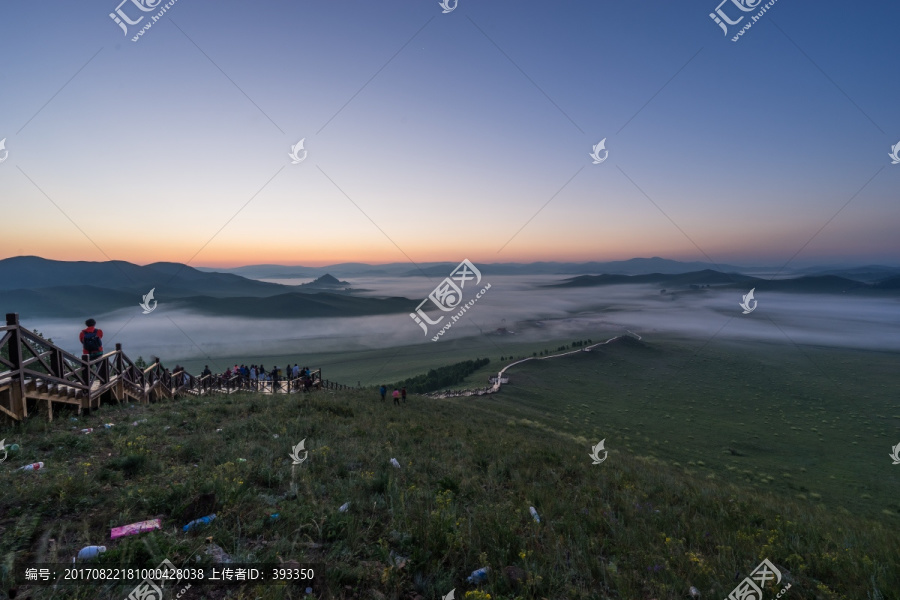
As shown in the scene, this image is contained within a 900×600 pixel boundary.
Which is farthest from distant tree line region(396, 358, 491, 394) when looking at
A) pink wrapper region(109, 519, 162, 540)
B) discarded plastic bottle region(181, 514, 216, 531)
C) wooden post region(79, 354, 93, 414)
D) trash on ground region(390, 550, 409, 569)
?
trash on ground region(390, 550, 409, 569)

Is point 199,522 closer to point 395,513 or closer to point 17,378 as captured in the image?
point 395,513

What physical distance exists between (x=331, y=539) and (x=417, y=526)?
133 centimetres

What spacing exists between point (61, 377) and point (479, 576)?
1399cm

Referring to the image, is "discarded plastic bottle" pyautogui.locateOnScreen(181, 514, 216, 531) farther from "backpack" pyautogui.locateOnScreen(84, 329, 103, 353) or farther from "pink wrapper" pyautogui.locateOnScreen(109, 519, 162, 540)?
"backpack" pyautogui.locateOnScreen(84, 329, 103, 353)

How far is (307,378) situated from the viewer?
2605cm

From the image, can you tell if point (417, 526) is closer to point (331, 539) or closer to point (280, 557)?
point (331, 539)

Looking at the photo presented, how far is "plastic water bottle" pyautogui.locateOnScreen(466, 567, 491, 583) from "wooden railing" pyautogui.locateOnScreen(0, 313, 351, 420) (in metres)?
12.4

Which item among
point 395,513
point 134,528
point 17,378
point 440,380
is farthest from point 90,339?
point 440,380

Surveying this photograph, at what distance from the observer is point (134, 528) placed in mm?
5180

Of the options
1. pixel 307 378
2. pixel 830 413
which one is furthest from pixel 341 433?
pixel 830 413

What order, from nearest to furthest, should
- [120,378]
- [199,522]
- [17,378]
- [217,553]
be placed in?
1. [217,553]
2. [199,522]
3. [17,378]
4. [120,378]

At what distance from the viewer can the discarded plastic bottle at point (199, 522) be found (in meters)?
5.30

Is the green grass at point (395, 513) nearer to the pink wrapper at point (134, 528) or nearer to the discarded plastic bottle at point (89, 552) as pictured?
the pink wrapper at point (134, 528)

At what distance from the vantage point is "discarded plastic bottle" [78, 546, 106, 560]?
4.46 metres
